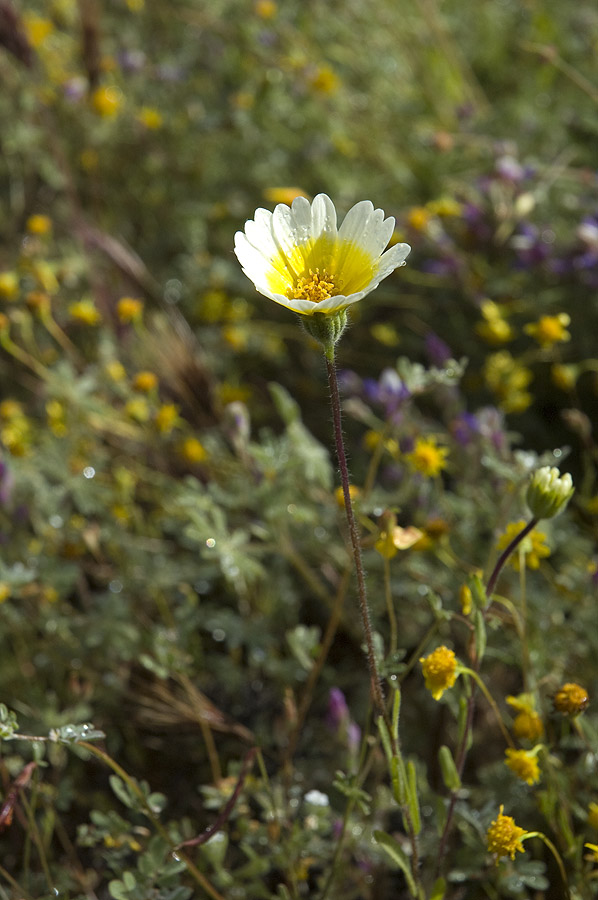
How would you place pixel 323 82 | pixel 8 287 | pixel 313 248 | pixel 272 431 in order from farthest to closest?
pixel 323 82 < pixel 272 431 < pixel 8 287 < pixel 313 248

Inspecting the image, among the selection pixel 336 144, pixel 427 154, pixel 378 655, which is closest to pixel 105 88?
pixel 336 144

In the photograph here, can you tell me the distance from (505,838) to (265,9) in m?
2.90

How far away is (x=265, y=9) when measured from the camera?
2.98m

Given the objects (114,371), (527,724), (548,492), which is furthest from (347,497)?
(114,371)

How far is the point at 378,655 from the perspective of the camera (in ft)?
4.11

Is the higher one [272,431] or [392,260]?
[392,260]

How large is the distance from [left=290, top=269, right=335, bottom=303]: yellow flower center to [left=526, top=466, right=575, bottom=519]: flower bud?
413 mm

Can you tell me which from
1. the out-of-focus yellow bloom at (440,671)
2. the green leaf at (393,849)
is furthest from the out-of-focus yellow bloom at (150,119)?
the green leaf at (393,849)

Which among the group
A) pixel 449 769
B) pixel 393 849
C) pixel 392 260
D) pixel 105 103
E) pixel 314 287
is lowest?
pixel 393 849

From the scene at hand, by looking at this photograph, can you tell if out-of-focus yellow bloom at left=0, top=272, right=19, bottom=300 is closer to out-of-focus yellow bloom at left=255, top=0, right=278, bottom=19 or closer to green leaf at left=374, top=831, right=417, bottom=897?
out-of-focus yellow bloom at left=255, top=0, right=278, bottom=19

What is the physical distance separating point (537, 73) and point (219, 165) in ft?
4.14

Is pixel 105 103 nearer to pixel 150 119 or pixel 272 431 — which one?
pixel 150 119

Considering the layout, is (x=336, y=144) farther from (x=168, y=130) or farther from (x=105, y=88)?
(x=105, y=88)

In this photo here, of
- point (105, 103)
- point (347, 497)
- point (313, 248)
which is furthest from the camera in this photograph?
point (105, 103)
